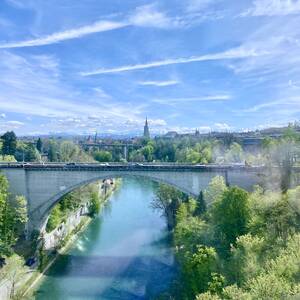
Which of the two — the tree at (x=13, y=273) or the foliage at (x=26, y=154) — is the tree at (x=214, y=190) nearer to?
the tree at (x=13, y=273)

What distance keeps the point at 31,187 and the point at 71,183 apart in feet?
10.6

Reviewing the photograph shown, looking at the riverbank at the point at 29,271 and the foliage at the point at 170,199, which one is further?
the foliage at the point at 170,199

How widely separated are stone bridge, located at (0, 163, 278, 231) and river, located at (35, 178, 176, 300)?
417cm

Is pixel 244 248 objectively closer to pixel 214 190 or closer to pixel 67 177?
pixel 214 190

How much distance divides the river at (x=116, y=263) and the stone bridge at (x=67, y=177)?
164 inches

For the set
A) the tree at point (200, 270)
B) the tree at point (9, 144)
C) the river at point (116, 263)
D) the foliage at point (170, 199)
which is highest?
the tree at point (9, 144)

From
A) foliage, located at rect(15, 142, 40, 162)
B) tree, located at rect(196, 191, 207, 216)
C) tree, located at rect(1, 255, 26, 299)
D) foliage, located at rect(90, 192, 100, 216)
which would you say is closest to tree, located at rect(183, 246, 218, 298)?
tree, located at rect(196, 191, 207, 216)

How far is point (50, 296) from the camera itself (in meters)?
26.2

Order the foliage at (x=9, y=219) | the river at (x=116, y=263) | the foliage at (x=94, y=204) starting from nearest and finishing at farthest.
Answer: the river at (x=116, y=263) < the foliage at (x=9, y=219) < the foliage at (x=94, y=204)

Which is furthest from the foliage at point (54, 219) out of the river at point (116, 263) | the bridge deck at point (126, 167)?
the bridge deck at point (126, 167)

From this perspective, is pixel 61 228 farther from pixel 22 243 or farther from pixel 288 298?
pixel 288 298

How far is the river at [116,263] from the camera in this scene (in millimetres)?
26594

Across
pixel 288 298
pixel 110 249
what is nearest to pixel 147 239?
pixel 110 249

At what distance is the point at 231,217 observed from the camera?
893 inches
